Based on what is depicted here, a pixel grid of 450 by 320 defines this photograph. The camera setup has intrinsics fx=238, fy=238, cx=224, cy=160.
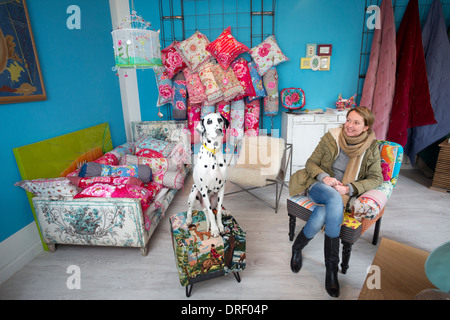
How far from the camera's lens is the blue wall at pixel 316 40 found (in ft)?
11.2

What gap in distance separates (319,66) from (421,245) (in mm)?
2642

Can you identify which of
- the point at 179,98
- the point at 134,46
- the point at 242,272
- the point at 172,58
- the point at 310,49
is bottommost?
the point at 242,272

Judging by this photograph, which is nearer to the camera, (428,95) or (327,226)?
(327,226)

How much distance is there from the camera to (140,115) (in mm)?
3889

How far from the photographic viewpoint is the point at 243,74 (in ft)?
10.8

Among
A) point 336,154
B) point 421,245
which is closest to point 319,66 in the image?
point 336,154

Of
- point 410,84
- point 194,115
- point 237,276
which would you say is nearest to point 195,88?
point 194,115

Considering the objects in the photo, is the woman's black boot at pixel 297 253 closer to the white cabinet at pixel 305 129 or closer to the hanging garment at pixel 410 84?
the white cabinet at pixel 305 129

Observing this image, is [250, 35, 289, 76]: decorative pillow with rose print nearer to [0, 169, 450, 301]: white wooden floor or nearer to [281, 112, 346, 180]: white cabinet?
[281, 112, 346, 180]: white cabinet

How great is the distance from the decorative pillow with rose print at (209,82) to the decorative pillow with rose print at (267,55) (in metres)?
0.63

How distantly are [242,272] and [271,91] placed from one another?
2.51 meters

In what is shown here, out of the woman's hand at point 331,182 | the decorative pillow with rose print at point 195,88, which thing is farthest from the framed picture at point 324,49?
the woman's hand at point 331,182

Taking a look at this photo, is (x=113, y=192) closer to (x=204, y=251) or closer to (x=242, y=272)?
(x=204, y=251)

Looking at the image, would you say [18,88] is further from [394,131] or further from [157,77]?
[394,131]
